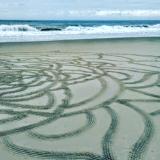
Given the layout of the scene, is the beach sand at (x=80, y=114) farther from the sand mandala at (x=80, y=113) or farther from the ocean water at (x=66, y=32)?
the ocean water at (x=66, y=32)

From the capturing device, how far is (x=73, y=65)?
22.6ft

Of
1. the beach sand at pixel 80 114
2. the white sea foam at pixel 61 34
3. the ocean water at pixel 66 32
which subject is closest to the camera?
the beach sand at pixel 80 114

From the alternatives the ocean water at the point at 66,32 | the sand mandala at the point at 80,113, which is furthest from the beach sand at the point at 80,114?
the ocean water at the point at 66,32

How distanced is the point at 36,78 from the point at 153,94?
213cm

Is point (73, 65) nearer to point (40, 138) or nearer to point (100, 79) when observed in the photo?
point (100, 79)

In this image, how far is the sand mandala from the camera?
2.72 metres

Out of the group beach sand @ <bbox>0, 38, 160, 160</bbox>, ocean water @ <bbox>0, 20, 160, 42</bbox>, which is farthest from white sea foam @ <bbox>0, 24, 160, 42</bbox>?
beach sand @ <bbox>0, 38, 160, 160</bbox>

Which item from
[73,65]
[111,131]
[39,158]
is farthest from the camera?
[73,65]

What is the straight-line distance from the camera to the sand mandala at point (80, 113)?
2.72 metres

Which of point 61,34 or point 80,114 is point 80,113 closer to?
point 80,114

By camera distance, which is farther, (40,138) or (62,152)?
(40,138)

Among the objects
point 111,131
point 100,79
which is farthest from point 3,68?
point 111,131

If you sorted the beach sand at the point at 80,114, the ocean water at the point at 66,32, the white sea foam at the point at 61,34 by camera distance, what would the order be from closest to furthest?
the beach sand at the point at 80,114, the white sea foam at the point at 61,34, the ocean water at the point at 66,32

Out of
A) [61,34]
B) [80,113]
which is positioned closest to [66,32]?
[61,34]
